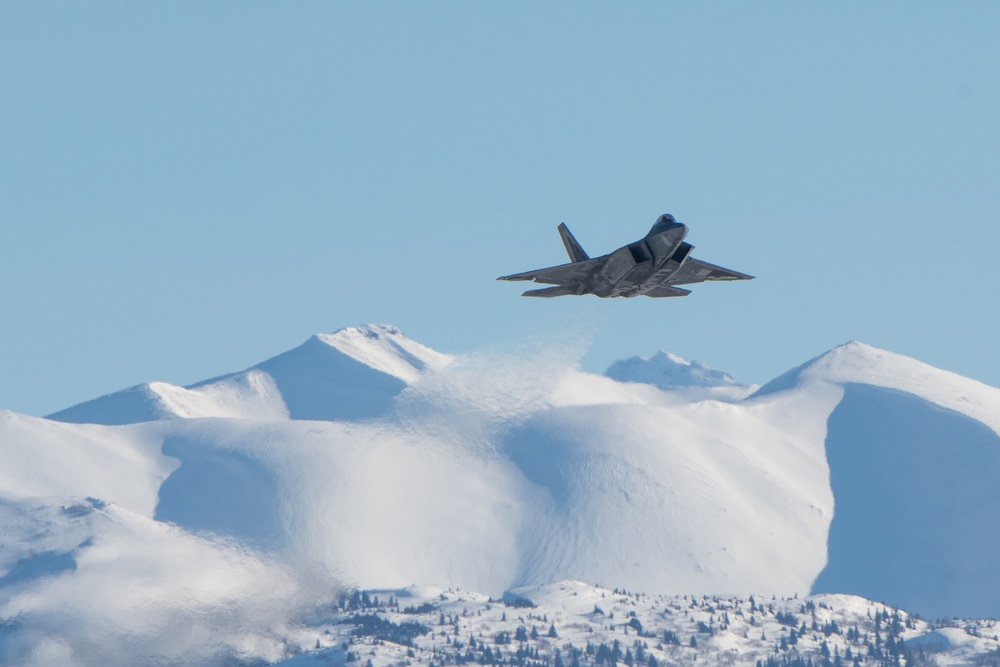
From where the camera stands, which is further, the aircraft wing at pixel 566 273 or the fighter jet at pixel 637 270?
the aircraft wing at pixel 566 273

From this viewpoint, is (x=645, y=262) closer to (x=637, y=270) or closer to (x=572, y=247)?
(x=637, y=270)

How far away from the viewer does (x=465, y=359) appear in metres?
145

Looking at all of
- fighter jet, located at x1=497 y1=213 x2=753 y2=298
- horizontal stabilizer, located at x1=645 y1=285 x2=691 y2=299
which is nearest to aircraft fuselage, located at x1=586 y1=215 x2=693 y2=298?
fighter jet, located at x1=497 y1=213 x2=753 y2=298

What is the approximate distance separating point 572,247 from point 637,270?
729 cm

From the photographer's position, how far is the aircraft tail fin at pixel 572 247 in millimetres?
84125

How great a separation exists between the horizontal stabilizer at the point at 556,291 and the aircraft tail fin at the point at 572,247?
1728mm

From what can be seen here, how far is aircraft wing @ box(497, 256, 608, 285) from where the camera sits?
265 ft

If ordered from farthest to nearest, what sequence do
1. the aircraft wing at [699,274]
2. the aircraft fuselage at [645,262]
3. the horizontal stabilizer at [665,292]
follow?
the horizontal stabilizer at [665,292] → the aircraft wing at [699,274] → the aircraft fuselage at [645,262]

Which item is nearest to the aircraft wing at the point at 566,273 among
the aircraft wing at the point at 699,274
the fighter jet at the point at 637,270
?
the fighter jet at the point at 637,270

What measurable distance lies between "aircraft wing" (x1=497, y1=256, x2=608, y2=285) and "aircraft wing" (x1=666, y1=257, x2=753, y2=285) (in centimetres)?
396

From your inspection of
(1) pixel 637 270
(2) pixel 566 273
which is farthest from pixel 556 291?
(1) pixel 637 270

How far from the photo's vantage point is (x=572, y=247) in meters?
84.9

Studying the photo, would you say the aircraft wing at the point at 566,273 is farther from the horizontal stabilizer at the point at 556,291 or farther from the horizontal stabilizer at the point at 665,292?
the horizontal stabilizer at the point at 665,292

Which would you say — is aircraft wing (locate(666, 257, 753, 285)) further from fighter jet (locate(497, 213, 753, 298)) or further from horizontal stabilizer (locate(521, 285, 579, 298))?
horizontal stabilizer (locate(521, 285, 579, 298))
